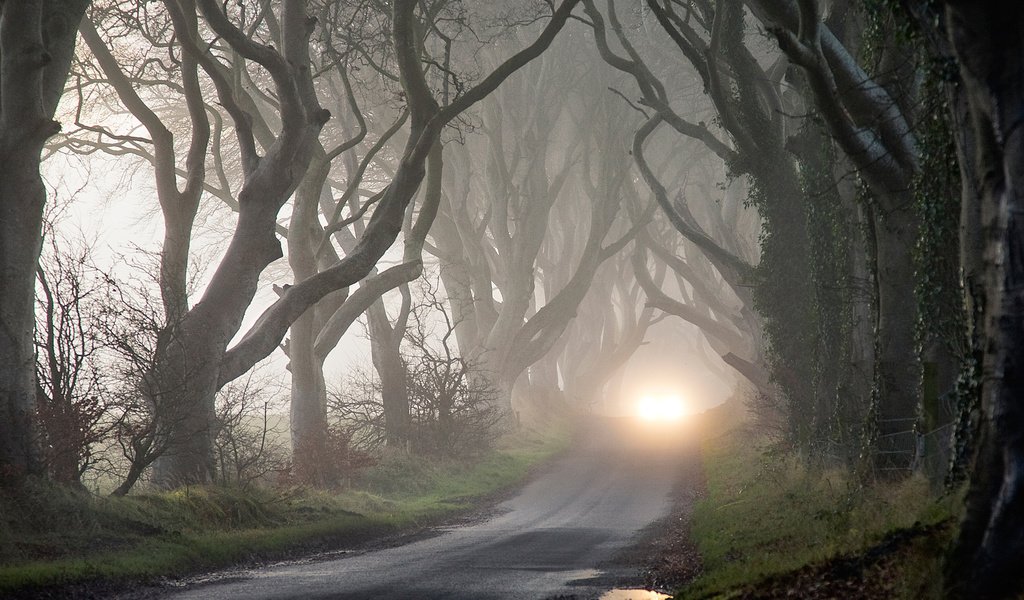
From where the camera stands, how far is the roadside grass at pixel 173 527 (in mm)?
10234

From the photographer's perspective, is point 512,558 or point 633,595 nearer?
point 633,595

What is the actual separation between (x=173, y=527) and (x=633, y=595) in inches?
250

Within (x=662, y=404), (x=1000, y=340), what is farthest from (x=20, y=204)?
(x=662, y=404)

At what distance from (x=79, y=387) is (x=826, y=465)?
10.8 metres

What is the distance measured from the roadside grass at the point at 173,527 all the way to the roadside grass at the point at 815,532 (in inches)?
205

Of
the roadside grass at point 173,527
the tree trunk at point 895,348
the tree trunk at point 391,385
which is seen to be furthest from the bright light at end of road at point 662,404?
the tree trunk at point 895,348

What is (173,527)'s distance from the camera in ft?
41.7

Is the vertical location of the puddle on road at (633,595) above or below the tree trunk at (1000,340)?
below

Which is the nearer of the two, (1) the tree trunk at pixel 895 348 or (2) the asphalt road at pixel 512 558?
(2) the asphalt road at pixel 512 558

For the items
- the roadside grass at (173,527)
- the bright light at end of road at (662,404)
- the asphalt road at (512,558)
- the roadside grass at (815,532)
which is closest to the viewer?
the roadside grass at (815,532)

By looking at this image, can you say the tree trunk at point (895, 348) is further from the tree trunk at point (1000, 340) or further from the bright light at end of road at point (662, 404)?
the bright light at end of road at point (662, 404)

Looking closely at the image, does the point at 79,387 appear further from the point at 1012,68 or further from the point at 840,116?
the point at 1012,68

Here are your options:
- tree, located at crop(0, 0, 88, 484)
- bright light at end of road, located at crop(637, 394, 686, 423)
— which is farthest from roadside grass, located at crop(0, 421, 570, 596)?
bright light at end of road, located at crop(637, 394, 686, 423)

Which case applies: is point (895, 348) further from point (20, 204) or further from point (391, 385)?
point (391, 385)
